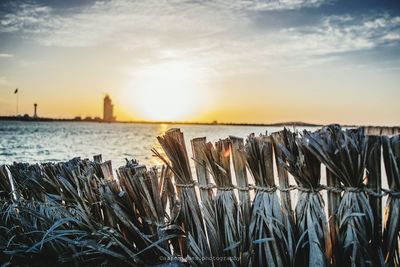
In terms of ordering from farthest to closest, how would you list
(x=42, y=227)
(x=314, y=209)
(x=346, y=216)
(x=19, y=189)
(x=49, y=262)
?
(x=19, y=189)
(x=42, y=227)
(x=49, y=262)
(x=314, y=209)
(x=346, y=216)

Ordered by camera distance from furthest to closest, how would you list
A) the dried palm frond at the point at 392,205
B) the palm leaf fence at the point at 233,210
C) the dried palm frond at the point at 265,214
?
the dried palm frond at the point at 265,214
the palm leaf fence at the point at 233,210
the dried palm frond at the point at 392,205

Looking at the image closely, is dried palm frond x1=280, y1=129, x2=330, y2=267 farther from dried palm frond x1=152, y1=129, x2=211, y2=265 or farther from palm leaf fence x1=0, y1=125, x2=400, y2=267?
dried palm frond x1=152, y1=129, x2=211, y2=265

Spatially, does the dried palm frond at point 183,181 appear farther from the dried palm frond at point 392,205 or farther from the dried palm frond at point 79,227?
the dried palm frond at point 392,205

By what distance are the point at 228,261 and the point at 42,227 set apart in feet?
5.11

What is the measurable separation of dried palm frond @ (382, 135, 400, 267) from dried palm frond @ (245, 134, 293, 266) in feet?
2.14

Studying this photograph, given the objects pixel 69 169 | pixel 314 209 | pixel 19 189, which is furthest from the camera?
pixel 19 189

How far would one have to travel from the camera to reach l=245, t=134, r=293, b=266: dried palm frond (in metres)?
2.58

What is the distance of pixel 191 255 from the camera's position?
2.80 metres

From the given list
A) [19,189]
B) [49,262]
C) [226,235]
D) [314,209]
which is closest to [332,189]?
[314,209]

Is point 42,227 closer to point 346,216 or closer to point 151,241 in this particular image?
point 151,241

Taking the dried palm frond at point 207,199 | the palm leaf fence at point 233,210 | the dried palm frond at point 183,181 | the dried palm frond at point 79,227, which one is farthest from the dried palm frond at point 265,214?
the dried palm frond at point 79,227

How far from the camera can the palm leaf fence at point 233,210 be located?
92.5 inches

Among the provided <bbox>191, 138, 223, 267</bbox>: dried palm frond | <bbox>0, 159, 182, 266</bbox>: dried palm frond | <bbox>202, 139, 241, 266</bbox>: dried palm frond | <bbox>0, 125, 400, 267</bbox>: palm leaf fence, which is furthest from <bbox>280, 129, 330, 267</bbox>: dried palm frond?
<bbox>0, 159, 182, 266</bbox>: dried palm frond

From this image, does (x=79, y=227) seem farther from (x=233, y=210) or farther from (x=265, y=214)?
(x=265, y=214)
